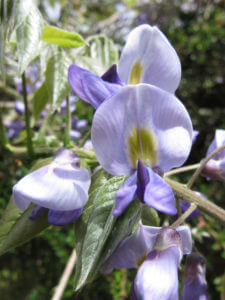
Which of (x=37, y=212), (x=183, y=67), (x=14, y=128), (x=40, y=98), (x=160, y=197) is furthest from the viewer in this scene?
(x=183, y=67)

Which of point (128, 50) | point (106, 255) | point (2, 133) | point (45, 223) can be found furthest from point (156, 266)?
point (2, 133)

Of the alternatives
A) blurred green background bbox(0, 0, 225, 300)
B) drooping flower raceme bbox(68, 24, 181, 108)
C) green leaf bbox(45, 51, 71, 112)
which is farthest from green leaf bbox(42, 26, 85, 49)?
blurred green background bbox(0, 0, 225, 300)

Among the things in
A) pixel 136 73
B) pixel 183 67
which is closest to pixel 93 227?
pixel 136 73

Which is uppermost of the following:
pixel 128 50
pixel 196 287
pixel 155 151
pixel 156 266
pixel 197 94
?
pixel 128 50

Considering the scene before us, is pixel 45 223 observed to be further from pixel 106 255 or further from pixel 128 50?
pixel 128 50

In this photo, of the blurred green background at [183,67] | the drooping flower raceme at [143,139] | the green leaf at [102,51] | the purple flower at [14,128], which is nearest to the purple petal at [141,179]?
the drooping flower raceme at [143,139]

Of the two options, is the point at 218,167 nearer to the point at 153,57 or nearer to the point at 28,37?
the point at 153,57
